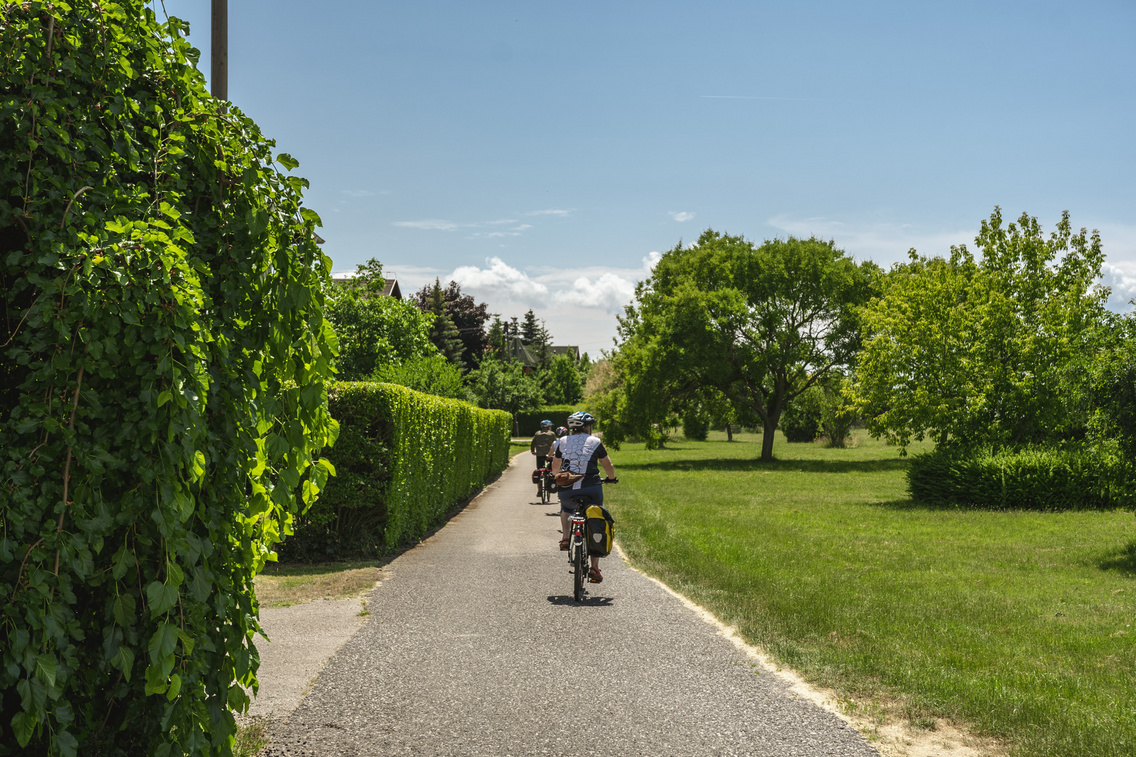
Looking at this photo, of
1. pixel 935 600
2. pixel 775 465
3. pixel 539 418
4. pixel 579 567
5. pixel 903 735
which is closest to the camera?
pixel 903 735

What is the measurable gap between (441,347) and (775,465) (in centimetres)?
2968

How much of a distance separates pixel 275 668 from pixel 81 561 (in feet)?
12.7

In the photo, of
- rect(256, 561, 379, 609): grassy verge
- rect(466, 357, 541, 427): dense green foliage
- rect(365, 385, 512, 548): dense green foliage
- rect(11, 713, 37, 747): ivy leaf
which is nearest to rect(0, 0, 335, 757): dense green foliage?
rect(11, 713, 37, 747): ivy leaf

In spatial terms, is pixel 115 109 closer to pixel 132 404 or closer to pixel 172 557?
pixel 132 404

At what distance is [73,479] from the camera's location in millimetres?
2617

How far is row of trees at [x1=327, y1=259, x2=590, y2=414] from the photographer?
2477 centimetres

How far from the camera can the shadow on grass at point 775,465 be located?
36.1 m

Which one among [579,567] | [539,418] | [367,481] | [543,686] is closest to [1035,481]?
[579,567]

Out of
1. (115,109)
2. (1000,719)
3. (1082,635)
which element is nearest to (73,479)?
(115,109)

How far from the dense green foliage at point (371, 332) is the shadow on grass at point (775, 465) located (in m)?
13.4

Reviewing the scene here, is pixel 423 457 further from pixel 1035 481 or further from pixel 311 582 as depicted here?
pixel 1035 481

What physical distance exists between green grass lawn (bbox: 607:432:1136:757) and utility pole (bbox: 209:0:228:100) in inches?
282

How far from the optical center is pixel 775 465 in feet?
127

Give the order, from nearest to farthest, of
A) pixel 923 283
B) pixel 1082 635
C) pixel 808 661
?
pixel 808 661
pixel 1082 635
pixel 923 283
